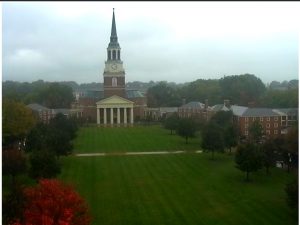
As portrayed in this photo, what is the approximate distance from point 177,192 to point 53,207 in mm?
8387

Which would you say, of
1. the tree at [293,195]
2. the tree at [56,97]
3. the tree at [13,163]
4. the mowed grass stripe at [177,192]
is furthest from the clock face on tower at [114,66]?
the tree at [293,195]

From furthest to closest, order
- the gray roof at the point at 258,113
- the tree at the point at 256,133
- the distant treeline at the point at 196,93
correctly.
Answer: the distant treeline at the point at 196,93 → the gray roof at the point at 258,113 → the tree at the point at 256,133

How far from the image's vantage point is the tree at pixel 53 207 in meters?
11.9

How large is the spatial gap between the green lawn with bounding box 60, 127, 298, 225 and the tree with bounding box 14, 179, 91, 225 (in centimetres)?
283

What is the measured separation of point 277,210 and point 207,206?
8.76 feet

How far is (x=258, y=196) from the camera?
18797 mm

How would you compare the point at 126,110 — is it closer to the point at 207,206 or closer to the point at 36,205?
the point at 207,206

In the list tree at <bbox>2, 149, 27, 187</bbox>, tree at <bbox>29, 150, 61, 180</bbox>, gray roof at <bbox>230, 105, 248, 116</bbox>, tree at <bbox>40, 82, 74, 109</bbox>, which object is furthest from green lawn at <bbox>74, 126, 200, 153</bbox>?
tree at <bbox>40, 82, 74, 109</bbox>

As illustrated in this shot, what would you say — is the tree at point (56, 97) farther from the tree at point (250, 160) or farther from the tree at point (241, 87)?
the tree at point (250, 160)

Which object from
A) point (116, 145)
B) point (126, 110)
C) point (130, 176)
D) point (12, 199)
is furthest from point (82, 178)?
point (126, 110)

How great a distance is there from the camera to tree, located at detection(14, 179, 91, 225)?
1185cm

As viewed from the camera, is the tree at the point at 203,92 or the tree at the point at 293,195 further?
the tree at the point at 203,92

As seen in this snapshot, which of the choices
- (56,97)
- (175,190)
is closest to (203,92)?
(56,97)

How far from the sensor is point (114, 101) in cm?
6319
